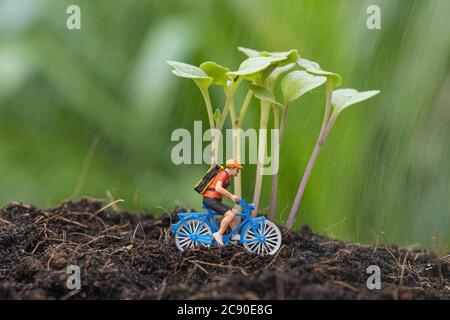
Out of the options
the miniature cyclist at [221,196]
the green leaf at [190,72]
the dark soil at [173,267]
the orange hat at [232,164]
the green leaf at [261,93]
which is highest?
the green leaf at [190,72]

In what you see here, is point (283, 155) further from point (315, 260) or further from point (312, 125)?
point (315, 260)

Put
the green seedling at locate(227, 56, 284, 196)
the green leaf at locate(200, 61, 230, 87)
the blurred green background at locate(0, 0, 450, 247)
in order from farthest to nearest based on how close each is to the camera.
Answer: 1. the blurred green background at locate(0, 0, 450, 247)
2. the green leaf at locate(200, 61, 230, 87)
3. the green seedling at locate(227, 56, 284, 196)

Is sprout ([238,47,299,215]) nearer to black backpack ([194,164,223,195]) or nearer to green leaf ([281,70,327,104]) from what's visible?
green leaf ([281,70,327,104])

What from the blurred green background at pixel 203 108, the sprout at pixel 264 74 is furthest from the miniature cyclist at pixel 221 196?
the blurred green background at pixel 203 108

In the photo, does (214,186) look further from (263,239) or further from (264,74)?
(264,74)

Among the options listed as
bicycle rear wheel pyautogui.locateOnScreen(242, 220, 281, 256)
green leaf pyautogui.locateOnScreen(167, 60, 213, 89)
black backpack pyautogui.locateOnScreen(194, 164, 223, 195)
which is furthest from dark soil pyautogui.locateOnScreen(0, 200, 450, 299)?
green leaf pyautogui.locateOnScreen(167, 60, 213, 89)

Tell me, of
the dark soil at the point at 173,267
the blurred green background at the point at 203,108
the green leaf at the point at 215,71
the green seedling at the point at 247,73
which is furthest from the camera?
the blurred green background at the point at 203,108

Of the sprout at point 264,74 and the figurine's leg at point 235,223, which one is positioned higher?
the sprout at point 264,74

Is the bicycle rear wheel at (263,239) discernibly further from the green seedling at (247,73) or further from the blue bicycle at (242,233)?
the green seedling at (247,73)
